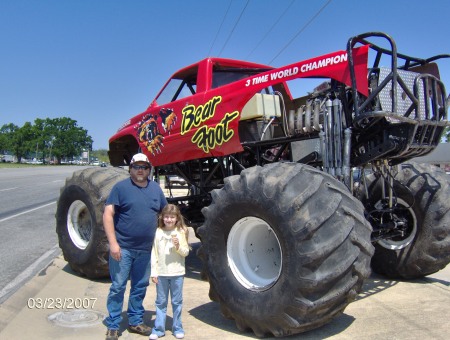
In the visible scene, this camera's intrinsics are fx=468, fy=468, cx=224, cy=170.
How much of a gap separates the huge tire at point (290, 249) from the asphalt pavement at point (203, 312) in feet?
1.16

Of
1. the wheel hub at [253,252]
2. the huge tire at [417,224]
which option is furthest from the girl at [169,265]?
the huge tire at [417,224]

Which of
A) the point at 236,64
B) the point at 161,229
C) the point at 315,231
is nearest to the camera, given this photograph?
the point at 315,231

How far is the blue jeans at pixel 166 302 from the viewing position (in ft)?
13.3

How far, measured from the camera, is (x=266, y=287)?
4008mm

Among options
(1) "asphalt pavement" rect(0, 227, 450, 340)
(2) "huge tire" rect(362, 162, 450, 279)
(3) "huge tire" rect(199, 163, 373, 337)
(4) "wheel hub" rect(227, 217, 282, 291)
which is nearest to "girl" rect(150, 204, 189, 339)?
(1) "asphalt pavement" rect(0, 227, 450, 340)

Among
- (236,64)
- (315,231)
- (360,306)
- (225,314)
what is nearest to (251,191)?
(315,231)

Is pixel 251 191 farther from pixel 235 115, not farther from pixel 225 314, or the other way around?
pixel 235 115

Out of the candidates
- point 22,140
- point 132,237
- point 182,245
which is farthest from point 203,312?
point 22,140

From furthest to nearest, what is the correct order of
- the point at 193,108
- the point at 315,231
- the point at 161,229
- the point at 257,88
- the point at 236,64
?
the point at 236,64, the point at 193,108, the point at 257,88, the point at 161,229, the point at 315,231

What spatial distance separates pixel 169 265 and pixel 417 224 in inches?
122

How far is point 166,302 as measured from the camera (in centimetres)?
414

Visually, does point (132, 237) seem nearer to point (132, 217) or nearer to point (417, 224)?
point (132, 217)

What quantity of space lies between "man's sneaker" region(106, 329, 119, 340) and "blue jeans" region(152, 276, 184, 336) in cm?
32

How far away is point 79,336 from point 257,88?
3055mm
